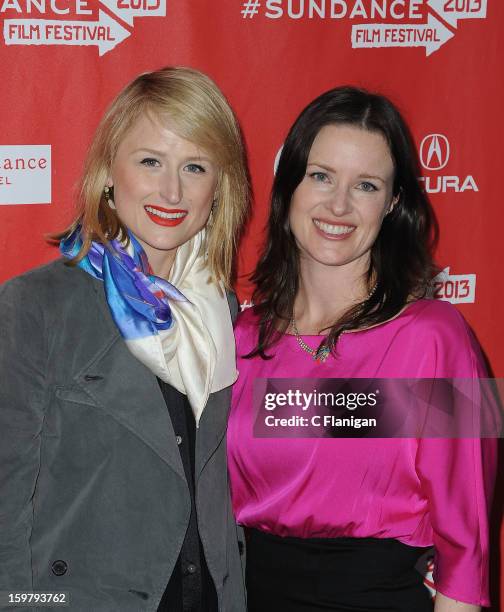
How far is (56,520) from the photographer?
192 cm

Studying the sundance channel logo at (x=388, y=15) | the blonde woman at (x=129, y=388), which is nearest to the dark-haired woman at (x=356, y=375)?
the blonde woman at (x=129, y=388)

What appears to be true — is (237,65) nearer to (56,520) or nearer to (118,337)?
(118,337)

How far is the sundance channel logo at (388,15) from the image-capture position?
2.85 m

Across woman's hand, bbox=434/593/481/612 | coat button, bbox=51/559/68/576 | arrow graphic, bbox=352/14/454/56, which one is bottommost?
woman's hand, bbox=434/593/481/612

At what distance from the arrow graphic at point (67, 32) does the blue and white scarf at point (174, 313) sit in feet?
2.62

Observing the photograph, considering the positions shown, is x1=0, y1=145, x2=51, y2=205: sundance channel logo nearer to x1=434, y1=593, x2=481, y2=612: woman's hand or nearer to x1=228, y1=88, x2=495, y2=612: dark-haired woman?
x1=228, y1=88, x2=495, y2=612: dark-haired woman

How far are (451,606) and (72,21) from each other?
6.68ft

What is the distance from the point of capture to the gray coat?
6.06 ft

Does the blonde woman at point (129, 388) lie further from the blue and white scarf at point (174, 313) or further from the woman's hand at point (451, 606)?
the woman's hand at point (451, 606)

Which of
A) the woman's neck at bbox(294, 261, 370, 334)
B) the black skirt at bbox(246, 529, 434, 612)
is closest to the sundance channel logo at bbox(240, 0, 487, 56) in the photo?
the woman's neck at bbox(294, 261, 370, 334)

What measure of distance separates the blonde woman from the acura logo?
1.04 metres

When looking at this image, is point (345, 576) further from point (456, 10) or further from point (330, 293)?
point (456, 10)

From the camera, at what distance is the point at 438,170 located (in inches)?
123

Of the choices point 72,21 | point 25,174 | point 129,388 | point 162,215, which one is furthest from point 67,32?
point 129,388
